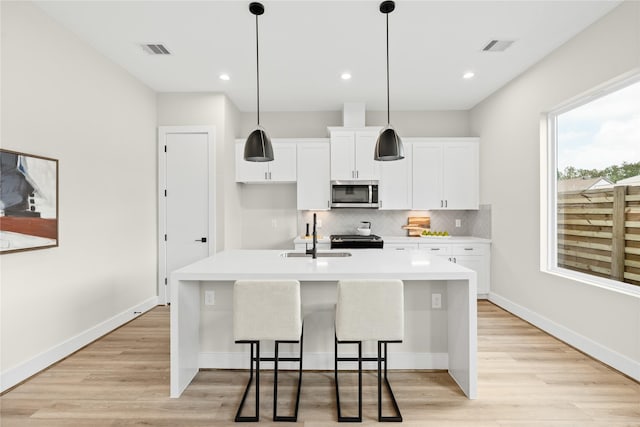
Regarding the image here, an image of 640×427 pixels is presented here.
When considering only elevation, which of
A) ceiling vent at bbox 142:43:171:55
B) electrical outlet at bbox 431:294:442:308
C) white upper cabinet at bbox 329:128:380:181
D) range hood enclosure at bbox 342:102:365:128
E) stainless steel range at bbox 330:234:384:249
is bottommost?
electrical outlet at bbox 431:294:442:308

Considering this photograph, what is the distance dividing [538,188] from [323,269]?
280 centimetres

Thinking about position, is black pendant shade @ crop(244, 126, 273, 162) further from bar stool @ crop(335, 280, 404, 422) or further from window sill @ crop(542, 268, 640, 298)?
window sill @ crop(542, 268, 640, 298)

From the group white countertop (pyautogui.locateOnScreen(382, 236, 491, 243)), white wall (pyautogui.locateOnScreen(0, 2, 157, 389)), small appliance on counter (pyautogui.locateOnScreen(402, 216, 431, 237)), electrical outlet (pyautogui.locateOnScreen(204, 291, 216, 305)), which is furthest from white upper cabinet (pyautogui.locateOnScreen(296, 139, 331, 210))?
electrical outlet (pyautogui.locateOnScreen(204, 291, 216, 305))

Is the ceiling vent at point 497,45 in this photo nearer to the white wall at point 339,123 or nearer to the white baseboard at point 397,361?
the white wall at point 339,123

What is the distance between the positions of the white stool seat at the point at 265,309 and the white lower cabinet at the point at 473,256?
3110 millimetres

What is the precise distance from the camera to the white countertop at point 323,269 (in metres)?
2.19

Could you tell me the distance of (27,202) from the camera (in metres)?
2.52

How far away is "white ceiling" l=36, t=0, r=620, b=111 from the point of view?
2.65m

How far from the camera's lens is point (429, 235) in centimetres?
503

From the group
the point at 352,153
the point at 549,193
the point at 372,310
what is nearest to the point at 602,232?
the point at 549,193

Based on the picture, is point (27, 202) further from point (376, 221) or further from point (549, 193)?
point (549, 193)

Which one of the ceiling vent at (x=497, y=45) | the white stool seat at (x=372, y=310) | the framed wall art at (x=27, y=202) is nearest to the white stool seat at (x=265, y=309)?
the white stool seat at (x=372, y=310)

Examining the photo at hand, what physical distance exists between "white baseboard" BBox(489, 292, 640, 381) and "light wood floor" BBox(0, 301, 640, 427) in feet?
0.24

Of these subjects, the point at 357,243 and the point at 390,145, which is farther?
the point at 357,243
